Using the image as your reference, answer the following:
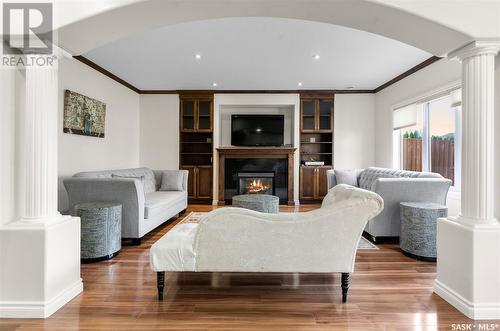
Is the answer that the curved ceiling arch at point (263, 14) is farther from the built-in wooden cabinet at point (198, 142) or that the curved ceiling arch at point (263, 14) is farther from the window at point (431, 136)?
the built-in wooden cabinet at point (198, 142)

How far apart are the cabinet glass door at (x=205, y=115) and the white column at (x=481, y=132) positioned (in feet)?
17.7

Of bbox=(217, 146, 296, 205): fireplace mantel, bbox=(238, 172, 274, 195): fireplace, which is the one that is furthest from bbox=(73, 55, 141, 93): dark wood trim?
bbox=(238, 172, 274, 195): fireplace

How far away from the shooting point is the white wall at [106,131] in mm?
4055

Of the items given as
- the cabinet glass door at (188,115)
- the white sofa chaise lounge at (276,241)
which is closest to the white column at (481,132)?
the white sofa chaise lounge at (276,241)

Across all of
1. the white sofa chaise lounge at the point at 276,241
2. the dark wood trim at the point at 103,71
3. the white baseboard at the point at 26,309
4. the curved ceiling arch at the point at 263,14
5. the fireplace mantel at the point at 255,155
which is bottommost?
the white baseboard at the point at 26,309

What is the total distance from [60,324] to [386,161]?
20.3 ft

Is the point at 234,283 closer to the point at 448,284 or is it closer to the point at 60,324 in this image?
the point at 60,324

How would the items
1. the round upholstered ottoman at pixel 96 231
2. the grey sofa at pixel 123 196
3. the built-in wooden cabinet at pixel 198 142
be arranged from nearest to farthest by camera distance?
1. the round upholstered ottoman at pixel 96 231
2. the grey sofa at pixel 123 196
3. the built-in wooden cabinet at pixel 198 142

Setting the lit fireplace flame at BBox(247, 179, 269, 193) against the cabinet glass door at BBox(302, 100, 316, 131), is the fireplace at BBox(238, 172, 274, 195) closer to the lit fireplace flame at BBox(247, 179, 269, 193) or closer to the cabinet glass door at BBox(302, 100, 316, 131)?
the lit fireplace flame at BBox(247, 179, 269, 193)

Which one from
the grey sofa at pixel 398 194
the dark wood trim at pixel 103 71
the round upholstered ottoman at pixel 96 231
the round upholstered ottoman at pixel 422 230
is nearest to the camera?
the round upholstered ottoman at pixel 96 231

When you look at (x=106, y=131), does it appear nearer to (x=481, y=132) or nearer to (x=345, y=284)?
(x=345, y=284)

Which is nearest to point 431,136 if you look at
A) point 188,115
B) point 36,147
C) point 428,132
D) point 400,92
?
point 428,132

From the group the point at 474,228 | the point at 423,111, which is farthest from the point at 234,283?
the point at 423,111

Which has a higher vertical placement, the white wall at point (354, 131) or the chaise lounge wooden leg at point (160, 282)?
the white wall at point (354, 131)
